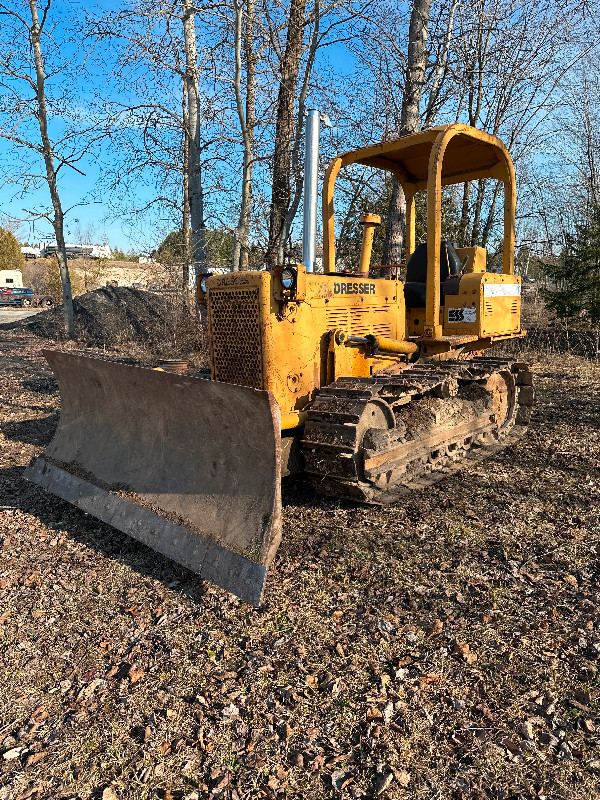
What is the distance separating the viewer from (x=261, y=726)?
249 centimetres

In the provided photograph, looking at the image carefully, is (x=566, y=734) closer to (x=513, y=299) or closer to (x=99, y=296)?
(x=513, y=299)

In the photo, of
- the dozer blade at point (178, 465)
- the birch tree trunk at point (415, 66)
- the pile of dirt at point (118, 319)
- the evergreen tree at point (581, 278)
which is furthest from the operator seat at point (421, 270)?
the evergreen tree at point (581, 278)

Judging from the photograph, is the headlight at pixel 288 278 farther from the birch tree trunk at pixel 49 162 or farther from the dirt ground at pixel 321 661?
the birch tree trunk at pixel 49 162

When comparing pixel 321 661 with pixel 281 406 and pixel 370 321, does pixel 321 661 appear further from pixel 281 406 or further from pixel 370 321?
pixel 370 321

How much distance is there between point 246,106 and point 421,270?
7204mm

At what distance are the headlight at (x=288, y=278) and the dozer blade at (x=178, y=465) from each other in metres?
1.02

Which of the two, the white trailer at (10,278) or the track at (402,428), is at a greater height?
the white trailer at (10,278)

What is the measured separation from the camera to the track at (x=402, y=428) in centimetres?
433

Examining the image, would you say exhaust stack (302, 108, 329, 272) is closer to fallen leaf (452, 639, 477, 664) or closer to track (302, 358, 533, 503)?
track (302, 358, 533, 503)

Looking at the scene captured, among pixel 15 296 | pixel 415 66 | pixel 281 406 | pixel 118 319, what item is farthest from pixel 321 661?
pixel 15 296

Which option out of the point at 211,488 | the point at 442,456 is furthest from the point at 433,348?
the point at 211,488

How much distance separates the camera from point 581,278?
1445 centimetres

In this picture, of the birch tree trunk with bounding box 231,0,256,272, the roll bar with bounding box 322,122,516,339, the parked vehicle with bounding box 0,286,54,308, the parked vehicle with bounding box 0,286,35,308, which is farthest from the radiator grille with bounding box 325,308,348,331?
the parked vehicle with bounding box 0,286,35,308

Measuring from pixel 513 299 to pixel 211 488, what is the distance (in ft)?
15.5
